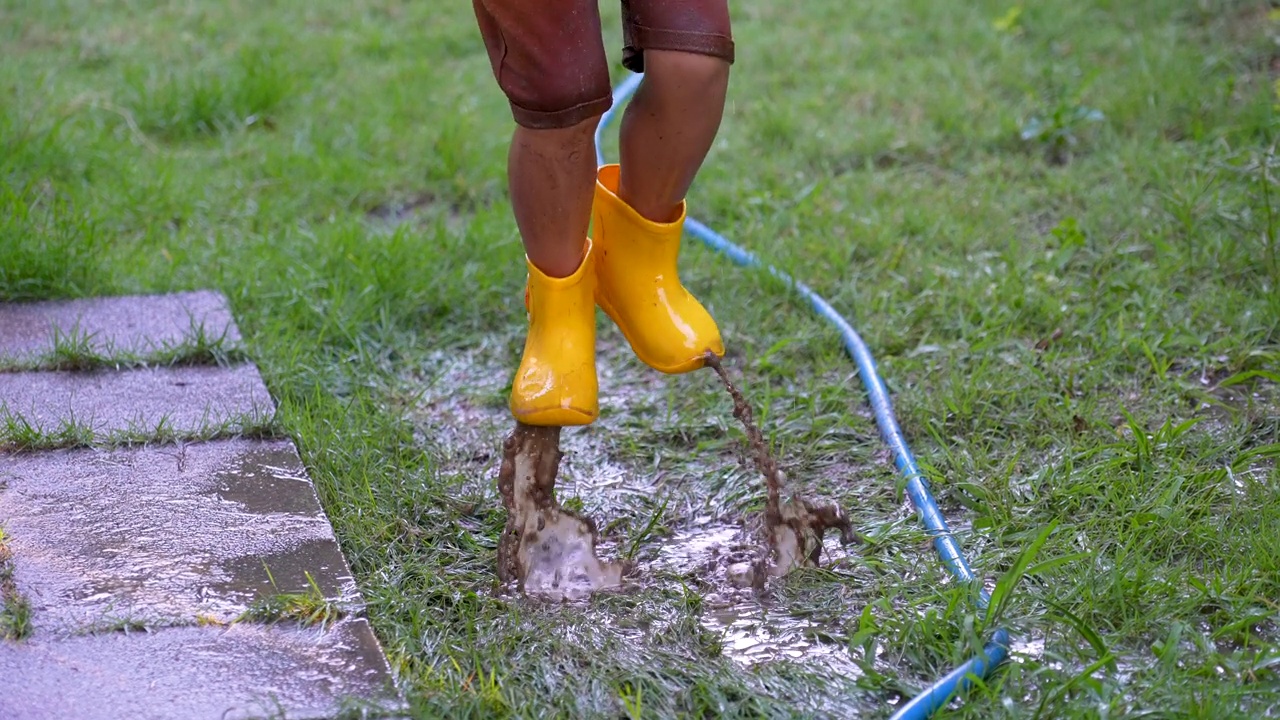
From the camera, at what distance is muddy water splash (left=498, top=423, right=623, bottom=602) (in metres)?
1.87

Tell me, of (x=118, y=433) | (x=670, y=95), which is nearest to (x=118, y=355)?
(x=118, y=433)

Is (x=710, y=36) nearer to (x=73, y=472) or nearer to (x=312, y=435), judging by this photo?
(x=312, y=435)

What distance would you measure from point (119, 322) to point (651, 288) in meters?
1.29

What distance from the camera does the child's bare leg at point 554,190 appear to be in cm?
177

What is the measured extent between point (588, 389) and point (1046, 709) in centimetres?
74

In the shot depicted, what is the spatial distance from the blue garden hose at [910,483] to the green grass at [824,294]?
4 cm

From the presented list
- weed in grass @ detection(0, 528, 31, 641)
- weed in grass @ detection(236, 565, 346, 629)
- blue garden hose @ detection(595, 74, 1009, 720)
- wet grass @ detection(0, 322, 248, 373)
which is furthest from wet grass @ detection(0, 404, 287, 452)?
blue garden hose @ detection(595, 74, 1009, 720)

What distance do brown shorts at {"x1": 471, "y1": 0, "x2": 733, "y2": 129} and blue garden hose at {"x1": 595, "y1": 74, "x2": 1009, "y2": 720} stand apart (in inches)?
11.4

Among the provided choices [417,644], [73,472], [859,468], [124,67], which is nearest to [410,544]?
[417,644]

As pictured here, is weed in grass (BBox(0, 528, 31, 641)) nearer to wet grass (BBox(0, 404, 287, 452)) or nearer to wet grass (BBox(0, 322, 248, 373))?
wet grass (BBox(0, 404, 287, 452))

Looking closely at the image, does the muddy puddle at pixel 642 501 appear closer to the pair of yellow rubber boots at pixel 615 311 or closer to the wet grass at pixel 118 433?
the pair of yellow rubber boots at pixel 615 311

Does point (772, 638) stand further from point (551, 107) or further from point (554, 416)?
point (551, 107)

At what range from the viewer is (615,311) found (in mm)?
1969

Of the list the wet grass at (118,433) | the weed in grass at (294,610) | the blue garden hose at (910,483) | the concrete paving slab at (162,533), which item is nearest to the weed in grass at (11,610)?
the concrete paving slab at (162,533)
